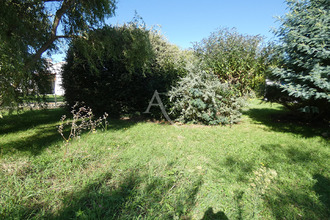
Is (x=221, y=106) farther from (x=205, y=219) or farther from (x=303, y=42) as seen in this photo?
(x=205, y=219)

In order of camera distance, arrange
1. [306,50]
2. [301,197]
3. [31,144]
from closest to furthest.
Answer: [301,197] < [31,144] < [306,50]

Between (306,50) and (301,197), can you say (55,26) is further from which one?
(306,50)

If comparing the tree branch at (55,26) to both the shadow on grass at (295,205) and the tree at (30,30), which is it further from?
the shadow on grass at (295,205)

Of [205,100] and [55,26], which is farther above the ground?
[55,26]

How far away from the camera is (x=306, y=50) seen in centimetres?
462

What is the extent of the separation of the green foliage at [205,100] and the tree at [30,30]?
3.80m

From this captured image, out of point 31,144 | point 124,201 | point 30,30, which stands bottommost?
point 31,144

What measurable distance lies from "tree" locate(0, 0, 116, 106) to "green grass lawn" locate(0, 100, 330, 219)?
172 centimetres

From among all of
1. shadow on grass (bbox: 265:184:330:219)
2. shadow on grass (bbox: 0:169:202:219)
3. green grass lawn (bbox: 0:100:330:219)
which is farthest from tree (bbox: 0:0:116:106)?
shadow on grass (bbox: 265:184:330:219)

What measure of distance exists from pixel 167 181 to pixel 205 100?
4313 mm

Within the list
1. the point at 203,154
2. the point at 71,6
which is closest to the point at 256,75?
the point at 203,154

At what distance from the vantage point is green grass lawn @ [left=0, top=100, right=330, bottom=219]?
6.21ft

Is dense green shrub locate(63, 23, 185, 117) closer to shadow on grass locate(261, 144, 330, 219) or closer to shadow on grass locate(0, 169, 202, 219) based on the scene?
shadow on grass locate(0, 169, 202, 219)

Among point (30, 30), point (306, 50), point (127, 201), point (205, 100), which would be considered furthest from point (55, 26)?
point (306, 50)
